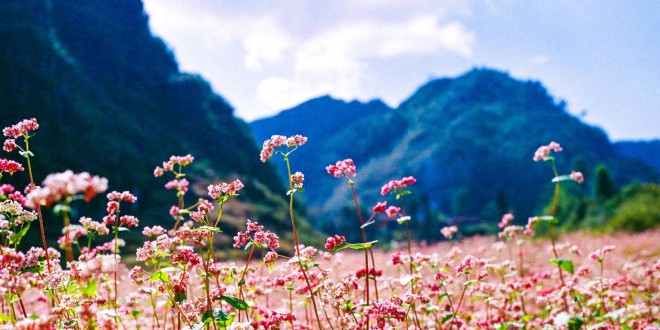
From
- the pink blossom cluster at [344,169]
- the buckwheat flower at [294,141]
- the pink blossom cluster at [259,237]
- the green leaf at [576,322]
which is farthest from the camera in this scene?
the pink blossom cluster at [344,169]

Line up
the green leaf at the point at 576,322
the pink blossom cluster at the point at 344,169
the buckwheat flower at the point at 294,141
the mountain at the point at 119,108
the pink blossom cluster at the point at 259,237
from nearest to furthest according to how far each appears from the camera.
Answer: the green leaf at the point at 576,322, the pink blossom cluster at the point at 259,237, the buckwheat flower at the point at 294,141, the pink blossom cluster at the point at 344,169, the mountain at the point at 119,108

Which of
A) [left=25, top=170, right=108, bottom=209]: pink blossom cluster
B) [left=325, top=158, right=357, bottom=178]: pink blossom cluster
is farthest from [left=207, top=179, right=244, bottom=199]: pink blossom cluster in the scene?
[left=25, top=170, right=108, bottom=209]: pink blossom cluster

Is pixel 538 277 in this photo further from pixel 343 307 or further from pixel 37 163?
pixel 37 163

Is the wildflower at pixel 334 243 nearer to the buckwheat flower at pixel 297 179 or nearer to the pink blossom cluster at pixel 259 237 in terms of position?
the pink blossom cluster at pixel 259 237

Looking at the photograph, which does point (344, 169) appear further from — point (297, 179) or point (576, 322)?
point (576, 322)

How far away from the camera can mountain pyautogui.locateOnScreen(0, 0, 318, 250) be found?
41562 millimetres

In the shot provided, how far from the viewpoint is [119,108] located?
58875 millimetres

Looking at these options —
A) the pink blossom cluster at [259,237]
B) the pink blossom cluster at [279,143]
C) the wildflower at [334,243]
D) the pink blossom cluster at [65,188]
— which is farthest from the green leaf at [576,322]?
the pink blossom cluster at [65,188]

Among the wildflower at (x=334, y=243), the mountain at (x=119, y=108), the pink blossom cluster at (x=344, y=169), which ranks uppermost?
the mountain at (x=119, y=108)

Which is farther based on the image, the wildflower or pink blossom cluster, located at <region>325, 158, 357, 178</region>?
pink blossom cluster, located at <region>325, 158, 357, 178</region>

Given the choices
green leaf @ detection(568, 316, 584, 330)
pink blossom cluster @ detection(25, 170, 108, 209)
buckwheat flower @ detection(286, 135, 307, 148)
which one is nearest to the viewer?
pink blossom cluster @ detection(25, 170, 108, 209)

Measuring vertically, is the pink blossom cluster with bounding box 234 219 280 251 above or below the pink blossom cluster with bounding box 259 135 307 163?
below

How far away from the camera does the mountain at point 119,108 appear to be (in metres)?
Result: 41.6

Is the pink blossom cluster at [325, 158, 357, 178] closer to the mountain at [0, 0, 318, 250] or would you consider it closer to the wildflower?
the wildflower
